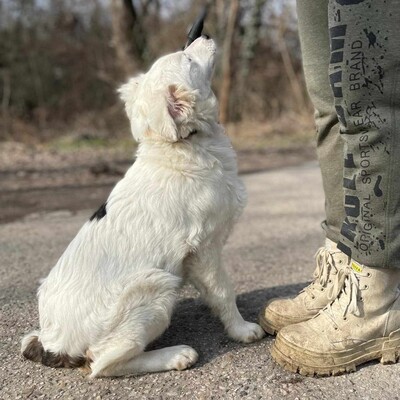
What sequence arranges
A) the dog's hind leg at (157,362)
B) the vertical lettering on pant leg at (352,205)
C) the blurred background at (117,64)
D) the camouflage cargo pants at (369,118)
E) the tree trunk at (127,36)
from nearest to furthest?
the camouflage cargo pants at (369,118) < the vertical lettering on pant leg at (352,205) < the dog's hind leg at (157,362) < the tree trunk at (127,36) < the blurred background at (117,64)

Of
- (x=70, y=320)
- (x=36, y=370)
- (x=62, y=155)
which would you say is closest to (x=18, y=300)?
(x=36, y=370)

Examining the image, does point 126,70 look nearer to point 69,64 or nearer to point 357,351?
point 69,64

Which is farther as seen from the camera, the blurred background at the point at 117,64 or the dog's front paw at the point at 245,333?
the blurred background at the point at 117,64

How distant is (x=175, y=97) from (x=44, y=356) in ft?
4.58

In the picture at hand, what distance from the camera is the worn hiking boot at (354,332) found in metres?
2.13

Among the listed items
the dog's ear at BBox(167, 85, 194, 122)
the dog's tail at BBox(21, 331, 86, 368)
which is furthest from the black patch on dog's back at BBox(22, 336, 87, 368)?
the dog's ear at BBox(167, 85, 194, 122)

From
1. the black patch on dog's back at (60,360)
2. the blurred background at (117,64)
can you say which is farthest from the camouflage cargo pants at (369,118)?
the blurred background at (117,64)

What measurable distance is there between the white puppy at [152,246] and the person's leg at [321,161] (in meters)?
0.20

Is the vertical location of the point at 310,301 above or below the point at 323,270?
below

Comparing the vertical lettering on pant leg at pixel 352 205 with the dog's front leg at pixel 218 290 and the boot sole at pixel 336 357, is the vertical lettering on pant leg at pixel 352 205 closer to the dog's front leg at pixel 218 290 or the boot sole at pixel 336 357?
the boot sole at pixel 336 357

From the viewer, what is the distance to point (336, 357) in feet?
7.02

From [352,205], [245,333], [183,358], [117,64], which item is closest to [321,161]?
[352,205]

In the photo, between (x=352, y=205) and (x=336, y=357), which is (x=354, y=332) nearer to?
(x=336, y=357)

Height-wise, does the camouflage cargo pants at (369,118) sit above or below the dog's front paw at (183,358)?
above
